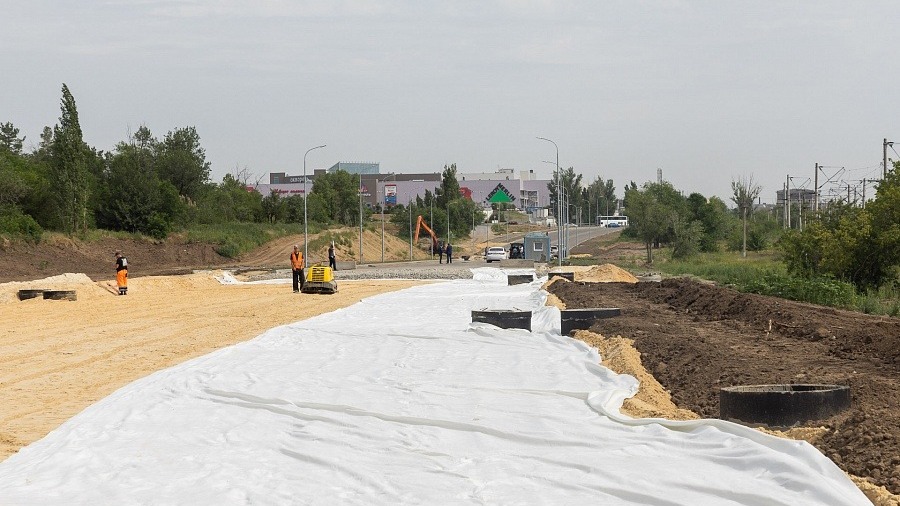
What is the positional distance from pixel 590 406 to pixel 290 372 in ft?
16.2

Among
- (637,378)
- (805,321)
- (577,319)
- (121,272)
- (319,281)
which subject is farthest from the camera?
(319,281)

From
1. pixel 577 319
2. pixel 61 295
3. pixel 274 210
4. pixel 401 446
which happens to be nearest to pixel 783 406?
pixel 401 446

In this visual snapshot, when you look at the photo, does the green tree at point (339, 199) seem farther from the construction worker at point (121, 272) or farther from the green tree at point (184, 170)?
the construction worker at point (121, 272)

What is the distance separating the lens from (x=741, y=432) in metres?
7.36

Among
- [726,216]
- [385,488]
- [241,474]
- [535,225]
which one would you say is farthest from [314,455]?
[535,225]

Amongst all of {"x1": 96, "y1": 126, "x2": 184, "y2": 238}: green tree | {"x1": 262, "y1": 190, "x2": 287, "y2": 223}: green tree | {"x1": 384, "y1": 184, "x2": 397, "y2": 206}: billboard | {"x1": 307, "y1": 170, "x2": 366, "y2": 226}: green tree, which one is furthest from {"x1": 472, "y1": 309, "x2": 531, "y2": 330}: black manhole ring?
{"x1": 384, "y1": 184, "x2": 397, "y2": 206}: billboard

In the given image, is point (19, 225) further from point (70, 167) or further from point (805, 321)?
point (805, 321)

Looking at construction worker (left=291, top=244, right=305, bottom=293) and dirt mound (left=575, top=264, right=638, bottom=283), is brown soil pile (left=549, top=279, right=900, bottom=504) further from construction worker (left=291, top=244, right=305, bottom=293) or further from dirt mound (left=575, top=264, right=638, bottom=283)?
dirt mound (left=575, top=264, right=638, bottom=283)

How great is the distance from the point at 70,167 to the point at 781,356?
52.0 metres

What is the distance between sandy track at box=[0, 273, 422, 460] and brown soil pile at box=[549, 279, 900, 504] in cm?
713

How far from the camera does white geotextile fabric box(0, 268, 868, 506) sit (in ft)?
21.4

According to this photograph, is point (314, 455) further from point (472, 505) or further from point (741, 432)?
point (741, 432)

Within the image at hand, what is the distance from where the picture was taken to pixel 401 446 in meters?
8.15

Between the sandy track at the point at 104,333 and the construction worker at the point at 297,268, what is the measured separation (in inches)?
40.7
